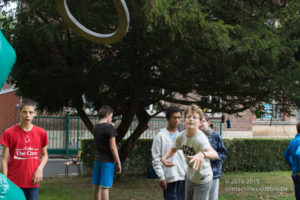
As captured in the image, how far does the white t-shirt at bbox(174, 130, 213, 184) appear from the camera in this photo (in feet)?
12.8

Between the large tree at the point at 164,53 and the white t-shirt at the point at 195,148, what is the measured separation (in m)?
2.29

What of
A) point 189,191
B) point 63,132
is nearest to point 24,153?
point 189,191

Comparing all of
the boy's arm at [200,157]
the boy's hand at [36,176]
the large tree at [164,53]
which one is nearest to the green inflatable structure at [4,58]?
the boy's arm at [200,157]

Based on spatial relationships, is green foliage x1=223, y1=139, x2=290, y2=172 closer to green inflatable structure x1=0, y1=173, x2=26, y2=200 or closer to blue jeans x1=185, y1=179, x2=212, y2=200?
blue jeans x1=185, y1=179, x2=212, y2=200

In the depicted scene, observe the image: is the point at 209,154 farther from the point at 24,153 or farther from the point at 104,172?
the point at 104,172

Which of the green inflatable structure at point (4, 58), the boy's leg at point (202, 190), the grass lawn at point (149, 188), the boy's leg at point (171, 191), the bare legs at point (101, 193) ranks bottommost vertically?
the grass lawn at point (149, 188)

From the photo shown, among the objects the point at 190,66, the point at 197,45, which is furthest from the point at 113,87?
the point at 197,45

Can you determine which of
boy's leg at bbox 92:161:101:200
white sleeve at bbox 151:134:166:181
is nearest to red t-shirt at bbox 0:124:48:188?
white sleeve at bbox 151:134:166:181

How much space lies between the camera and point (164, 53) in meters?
7.03

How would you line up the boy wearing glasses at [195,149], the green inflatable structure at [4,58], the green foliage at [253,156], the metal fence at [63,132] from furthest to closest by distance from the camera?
the metal fence at [63,132] < the green foliage at [253,156] < the boy wearing glasses at [195,149] < the green inflatable structure at [4,58]

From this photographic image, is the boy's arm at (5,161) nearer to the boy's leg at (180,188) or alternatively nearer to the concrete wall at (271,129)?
the boy's leg at (180,188)

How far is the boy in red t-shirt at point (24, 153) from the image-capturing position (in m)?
4.17

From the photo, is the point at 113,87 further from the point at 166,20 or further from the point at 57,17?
the point at 166,20

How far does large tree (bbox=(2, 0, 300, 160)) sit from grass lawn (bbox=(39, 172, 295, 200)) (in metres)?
1.99
